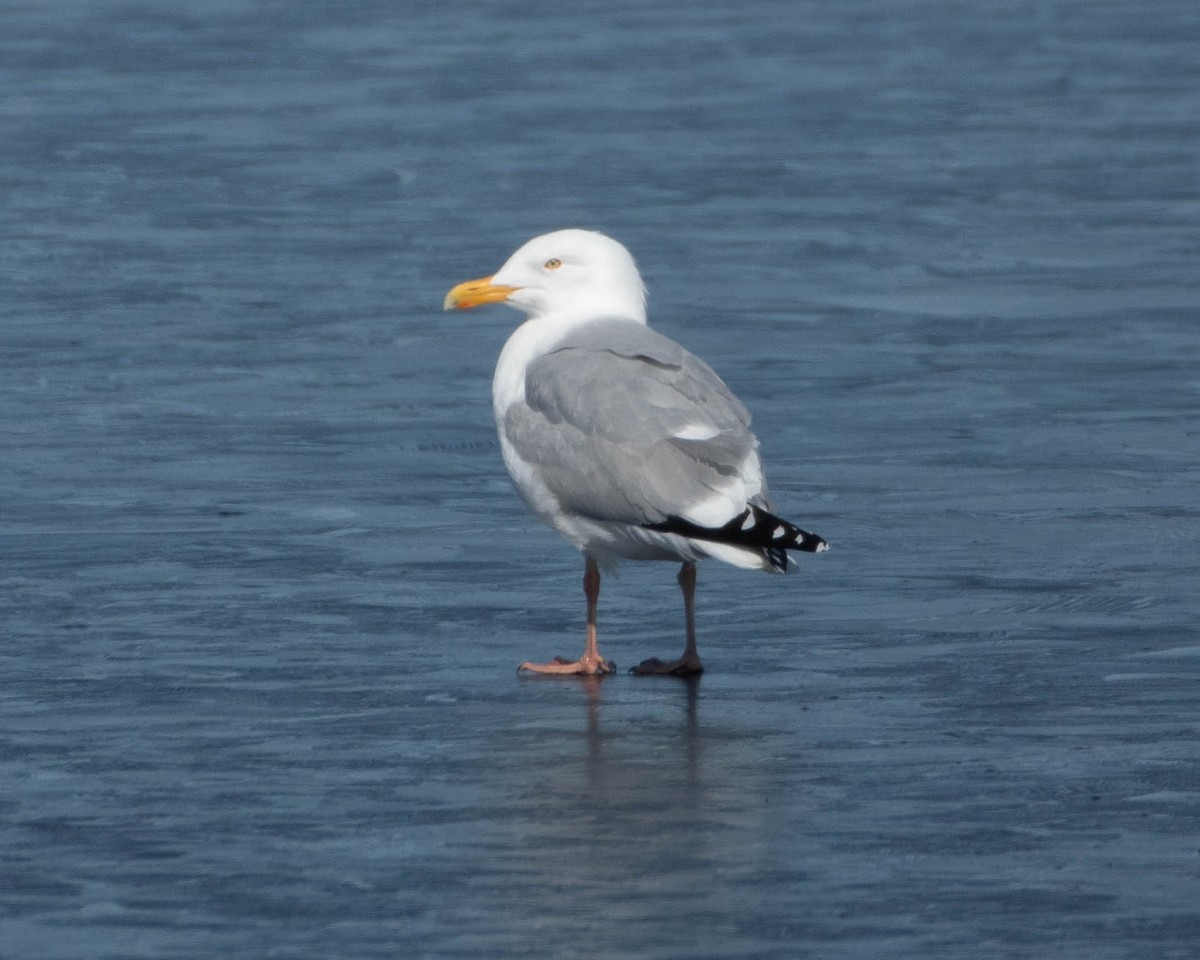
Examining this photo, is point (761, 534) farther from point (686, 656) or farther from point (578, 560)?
point (578, 560)

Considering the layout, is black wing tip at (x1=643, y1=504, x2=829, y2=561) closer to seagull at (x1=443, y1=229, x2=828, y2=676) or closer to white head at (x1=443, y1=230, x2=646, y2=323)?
seagull at (x1=443, y1=229, x2=828, y2=676)

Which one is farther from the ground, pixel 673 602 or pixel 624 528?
pixel 624 528

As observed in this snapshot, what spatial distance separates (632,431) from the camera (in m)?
7.23

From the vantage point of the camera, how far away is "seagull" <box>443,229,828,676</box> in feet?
22.9

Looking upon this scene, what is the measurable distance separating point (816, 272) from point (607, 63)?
26.9 ft

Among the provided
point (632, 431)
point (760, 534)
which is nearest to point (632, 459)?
point (632, 431)

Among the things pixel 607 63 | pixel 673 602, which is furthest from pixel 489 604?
pixel 607 63

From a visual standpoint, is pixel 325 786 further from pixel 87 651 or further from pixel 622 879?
pixel 87 651

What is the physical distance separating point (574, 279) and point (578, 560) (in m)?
0.91

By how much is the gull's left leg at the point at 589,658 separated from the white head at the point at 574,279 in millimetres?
943

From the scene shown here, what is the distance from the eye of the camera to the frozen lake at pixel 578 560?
17.8ft

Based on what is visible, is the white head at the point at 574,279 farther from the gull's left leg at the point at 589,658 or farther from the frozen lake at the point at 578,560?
the gull's left leg at the point at 589,658

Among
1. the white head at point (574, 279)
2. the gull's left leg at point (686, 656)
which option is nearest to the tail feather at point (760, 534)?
the gull's left leg at point (686, 656)

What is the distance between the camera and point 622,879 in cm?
541
